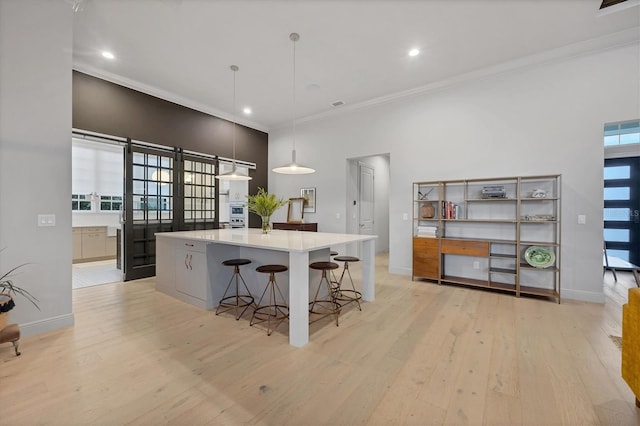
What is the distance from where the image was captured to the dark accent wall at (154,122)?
4.02 metres

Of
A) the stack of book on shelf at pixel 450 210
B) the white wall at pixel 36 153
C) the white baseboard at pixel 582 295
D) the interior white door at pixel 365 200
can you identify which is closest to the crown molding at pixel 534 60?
the interior white door at pixel 365 200

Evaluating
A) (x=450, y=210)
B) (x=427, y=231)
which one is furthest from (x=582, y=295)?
(x=427, y=231)

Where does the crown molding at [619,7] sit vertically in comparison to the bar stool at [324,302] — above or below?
above

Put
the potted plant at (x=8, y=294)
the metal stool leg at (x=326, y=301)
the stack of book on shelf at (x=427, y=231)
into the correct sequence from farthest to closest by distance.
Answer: the stack of book on shelf at (x=427, y=231), the metal stool leg at (x=326, y=301), the potted plant at (x=8, y=294)

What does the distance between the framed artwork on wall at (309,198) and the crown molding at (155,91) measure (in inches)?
82.4

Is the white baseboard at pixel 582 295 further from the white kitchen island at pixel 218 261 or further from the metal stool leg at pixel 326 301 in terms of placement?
the metal stool leg at pixel 326 301

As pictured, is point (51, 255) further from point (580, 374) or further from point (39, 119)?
point (580, 374)

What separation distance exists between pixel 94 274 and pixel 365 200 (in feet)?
18.8

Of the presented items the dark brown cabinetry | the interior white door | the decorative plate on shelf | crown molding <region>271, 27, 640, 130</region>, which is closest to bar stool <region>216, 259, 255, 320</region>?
the dark brown cabinetry

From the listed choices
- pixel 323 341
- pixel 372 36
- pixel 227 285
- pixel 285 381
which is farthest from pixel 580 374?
pixel 372 36

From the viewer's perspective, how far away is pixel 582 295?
356 centimetres

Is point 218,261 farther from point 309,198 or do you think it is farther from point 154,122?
point 309,198

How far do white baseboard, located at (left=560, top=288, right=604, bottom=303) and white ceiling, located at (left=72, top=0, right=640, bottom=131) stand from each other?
3222 mm

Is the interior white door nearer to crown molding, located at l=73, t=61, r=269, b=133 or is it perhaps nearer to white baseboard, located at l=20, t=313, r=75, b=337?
crown molding, located at l=73, t=61, r=269, b=133
